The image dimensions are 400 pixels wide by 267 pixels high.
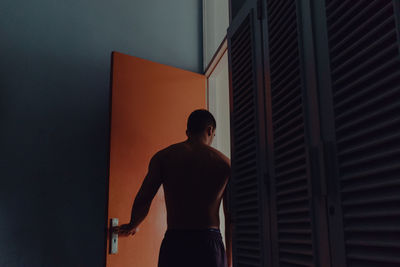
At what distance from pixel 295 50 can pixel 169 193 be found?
0.98 metres

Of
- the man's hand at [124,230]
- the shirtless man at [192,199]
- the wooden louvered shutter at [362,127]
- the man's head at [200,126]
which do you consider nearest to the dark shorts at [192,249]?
the shirtless man at [192,199]

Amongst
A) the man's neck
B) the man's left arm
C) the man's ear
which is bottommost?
the man's left arm

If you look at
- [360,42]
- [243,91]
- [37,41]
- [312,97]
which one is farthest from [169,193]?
[37,41]

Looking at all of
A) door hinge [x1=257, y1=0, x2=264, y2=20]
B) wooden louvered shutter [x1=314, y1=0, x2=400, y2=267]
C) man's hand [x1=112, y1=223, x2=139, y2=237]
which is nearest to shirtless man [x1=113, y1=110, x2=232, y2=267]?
man's hand [x1=112, y1=223, x2=139, y2=237]

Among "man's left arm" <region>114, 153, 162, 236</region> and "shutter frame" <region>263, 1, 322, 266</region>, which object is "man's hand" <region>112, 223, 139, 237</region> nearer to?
"man's left arm" <region>114, 153, 162, 236</region>

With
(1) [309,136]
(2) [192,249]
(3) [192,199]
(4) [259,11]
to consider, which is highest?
(4) [259,11]

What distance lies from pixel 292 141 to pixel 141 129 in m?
1.46

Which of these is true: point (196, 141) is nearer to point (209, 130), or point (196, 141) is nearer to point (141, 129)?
point (209, 130)

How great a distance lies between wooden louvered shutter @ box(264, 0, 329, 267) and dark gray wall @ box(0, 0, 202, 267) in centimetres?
154

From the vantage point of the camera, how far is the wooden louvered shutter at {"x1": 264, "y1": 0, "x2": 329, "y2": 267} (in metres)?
0.92

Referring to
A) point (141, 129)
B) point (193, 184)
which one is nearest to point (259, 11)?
point (193, 184)

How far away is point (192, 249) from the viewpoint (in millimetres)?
1671

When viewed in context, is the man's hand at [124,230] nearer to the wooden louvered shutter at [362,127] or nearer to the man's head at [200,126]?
the man's head at [200,126]

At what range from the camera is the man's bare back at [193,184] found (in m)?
1.73
